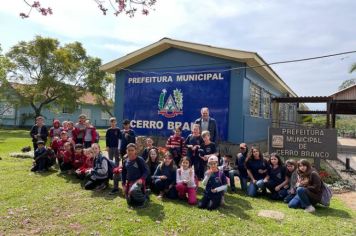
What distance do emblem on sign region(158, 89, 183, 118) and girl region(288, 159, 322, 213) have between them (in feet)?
22.9

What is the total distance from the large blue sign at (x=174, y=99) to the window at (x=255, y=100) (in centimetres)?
189

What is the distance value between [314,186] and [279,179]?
3.22 ft

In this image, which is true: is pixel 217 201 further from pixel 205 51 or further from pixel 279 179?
pixel 205 51

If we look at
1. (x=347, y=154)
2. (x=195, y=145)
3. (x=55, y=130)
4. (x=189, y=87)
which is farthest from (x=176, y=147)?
(x=347, y=154)

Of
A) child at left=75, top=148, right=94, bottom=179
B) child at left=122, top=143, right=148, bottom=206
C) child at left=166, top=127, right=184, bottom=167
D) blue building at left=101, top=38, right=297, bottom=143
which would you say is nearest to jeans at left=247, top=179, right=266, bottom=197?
child at left=166, top=127, right=184, bottom=167

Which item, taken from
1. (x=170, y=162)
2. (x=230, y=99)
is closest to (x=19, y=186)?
(x=170, y=162)

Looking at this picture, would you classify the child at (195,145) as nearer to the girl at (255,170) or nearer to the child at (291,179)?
the girl at (255,170)

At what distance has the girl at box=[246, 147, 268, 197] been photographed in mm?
7641

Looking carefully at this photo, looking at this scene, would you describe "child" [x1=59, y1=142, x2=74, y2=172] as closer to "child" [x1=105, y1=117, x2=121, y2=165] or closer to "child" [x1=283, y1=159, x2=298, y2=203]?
"child" [x1=105, y1=117, x2=121, y2=165]

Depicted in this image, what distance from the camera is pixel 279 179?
7512 mm

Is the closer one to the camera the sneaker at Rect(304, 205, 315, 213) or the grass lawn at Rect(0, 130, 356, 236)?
the grass lawn at Rect(0, 130, 356, 236)

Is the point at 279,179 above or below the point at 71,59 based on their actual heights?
below

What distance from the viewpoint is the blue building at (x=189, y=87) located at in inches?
480

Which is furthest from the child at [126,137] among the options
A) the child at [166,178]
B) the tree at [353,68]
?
the tree at [353,68]
